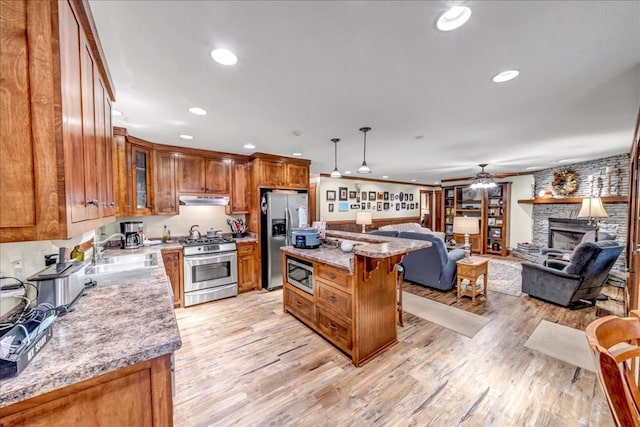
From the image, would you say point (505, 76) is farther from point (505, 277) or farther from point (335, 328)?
point (505, 277)

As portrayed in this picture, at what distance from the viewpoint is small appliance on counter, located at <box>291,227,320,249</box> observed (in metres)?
→ 3.04

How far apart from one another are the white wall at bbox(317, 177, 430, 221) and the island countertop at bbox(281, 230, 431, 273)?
11.4ft

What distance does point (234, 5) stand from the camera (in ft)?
3.71

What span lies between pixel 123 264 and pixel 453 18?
322 centimetres

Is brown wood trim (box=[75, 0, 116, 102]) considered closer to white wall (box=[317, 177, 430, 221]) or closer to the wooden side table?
the wooden side table

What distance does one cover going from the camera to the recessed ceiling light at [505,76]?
5.64ft

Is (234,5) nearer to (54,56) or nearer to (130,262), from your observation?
(54,56)

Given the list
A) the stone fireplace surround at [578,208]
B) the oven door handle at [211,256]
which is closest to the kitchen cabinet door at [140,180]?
the oven door handle at [211,256]

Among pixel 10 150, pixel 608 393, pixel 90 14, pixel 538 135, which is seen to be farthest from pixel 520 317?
pixel 90 14

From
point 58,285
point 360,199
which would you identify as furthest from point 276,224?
point 360,199

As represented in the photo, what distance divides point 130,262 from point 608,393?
131 inches

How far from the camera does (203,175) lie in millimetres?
4012

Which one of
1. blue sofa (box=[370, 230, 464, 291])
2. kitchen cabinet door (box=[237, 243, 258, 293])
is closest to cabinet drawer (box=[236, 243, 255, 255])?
kitchen cabinet door (box=[237, 243, 258, 293])

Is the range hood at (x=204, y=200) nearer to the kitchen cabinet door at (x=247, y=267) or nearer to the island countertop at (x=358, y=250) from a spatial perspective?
the kitchen cabinet door at (x=247, y=267)
